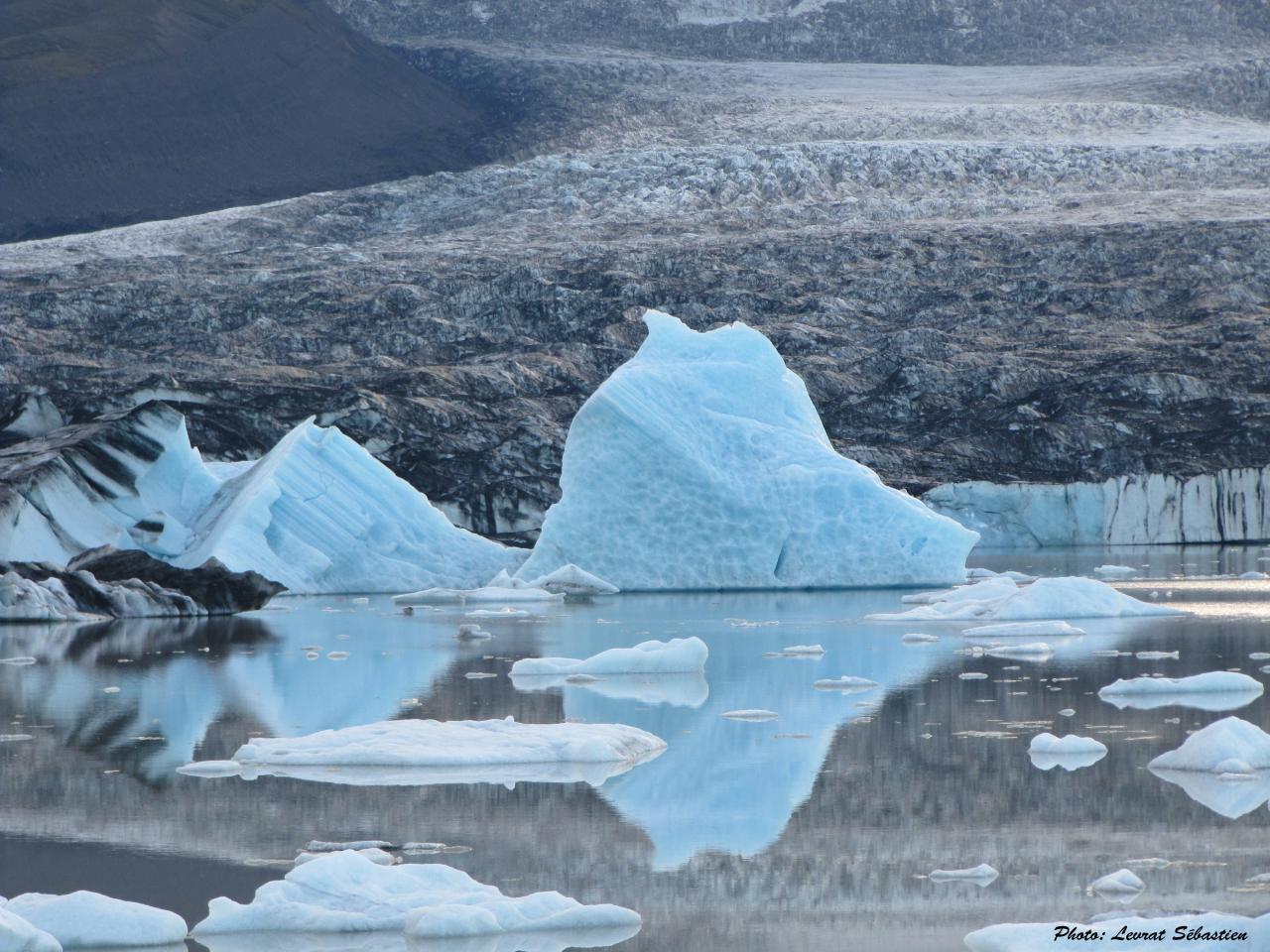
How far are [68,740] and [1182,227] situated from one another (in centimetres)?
3569

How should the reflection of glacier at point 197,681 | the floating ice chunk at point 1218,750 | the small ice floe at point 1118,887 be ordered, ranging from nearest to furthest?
the small ice floe at point 1118,887
the floating ice chunk at point 1218,750
the reflection of glacier at point 197,681

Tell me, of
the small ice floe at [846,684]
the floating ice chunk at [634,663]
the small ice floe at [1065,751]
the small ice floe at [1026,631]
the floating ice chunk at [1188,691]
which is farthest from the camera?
the small ice floe at [1026,631]

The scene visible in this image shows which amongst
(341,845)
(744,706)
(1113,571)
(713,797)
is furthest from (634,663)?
(1113,571)

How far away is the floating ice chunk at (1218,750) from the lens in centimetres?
639

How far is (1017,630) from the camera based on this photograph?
12.1 m

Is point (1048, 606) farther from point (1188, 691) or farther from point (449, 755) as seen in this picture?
point (449, 755)

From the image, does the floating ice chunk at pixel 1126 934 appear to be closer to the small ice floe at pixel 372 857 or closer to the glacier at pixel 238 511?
the small ice floe at pixel 372 857

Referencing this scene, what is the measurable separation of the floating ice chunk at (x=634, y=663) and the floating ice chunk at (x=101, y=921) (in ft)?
17.6

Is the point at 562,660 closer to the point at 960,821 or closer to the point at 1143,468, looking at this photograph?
the point at 960,821

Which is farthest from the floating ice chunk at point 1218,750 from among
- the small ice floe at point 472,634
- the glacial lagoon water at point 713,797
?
the small ice floe at point 472,634

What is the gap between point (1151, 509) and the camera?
25.4 meters

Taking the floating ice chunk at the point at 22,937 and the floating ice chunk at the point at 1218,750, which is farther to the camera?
the floating ice chunk at the point at 1218,750

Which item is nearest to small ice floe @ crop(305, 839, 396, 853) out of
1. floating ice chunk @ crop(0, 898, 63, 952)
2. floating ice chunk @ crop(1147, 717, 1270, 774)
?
floating ice chunk @ crop(0, 898, 63, 952)

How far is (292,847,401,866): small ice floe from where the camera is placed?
5.13 meters
